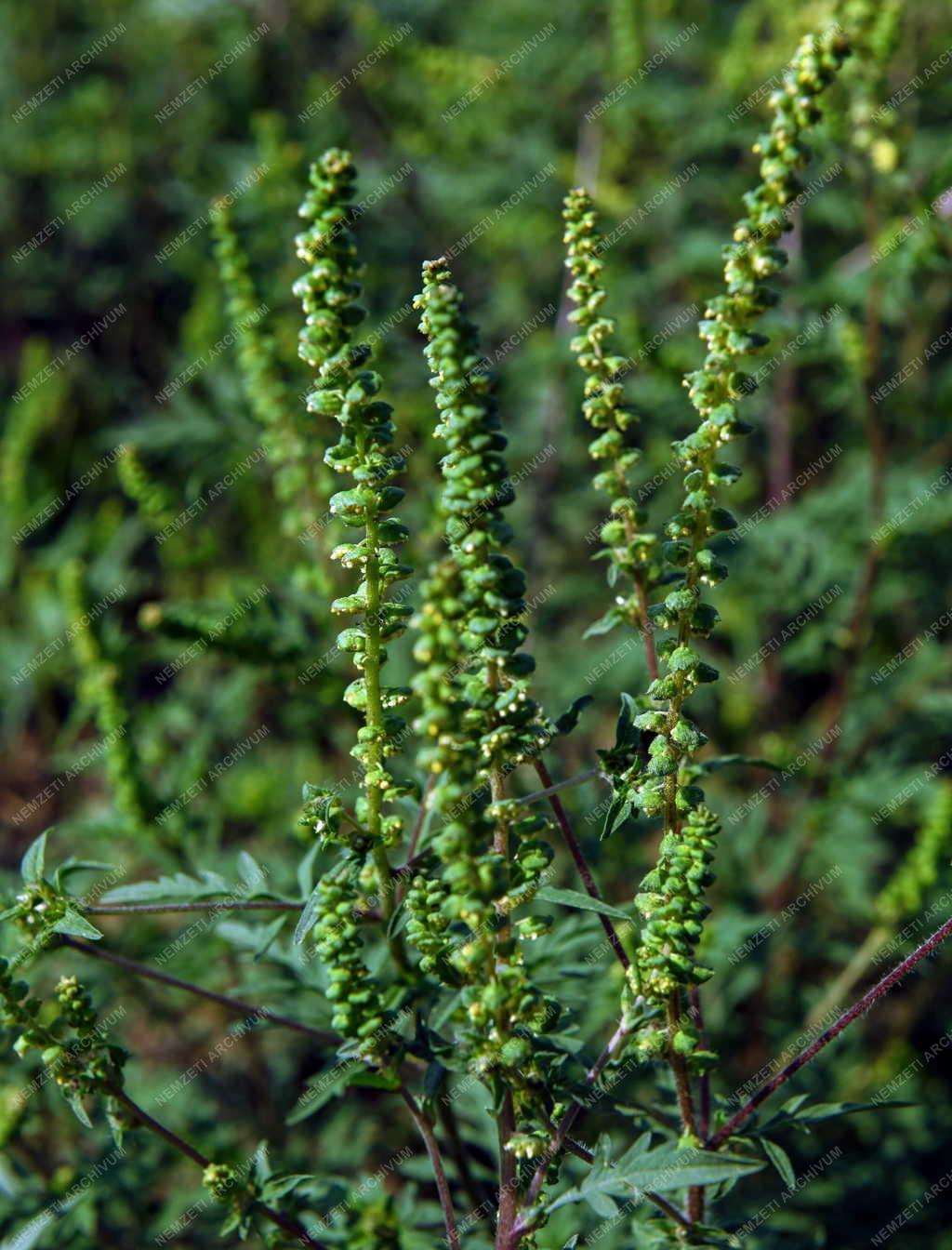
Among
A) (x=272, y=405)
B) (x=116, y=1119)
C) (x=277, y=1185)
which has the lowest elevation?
(x=277, y=1185)

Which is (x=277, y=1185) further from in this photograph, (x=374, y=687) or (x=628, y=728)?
(x=628, y=728)

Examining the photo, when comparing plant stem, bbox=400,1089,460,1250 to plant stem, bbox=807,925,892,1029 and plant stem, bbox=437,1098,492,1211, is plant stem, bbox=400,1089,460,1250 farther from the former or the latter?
plant stem, bbox=807,925,892,1029

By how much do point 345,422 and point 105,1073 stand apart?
1236 millimetres

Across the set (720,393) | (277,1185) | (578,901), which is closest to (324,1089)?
(277,1185)

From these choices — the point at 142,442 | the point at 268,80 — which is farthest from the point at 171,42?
the point at 142,442

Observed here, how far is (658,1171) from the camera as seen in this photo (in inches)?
74.4

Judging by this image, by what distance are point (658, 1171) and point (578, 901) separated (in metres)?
0.46

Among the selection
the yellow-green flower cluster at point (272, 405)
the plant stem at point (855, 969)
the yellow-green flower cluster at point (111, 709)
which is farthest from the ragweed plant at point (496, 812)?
the plant stem at point (855, 969)

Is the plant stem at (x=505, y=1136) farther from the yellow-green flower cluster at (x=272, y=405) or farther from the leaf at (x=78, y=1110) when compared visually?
the yellow-green flower cluster at (x=272, y=405)

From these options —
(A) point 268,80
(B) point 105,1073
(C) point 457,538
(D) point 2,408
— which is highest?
(A) point 268,80

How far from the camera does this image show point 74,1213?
9.37 ft

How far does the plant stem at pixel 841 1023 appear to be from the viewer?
1983 mm

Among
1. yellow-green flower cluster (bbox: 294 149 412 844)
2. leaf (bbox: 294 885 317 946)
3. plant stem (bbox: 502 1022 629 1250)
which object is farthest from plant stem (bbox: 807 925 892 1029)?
leaf (bbox: 294 885 317 946)

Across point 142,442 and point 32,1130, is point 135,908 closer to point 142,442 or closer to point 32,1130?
point 32,1130
